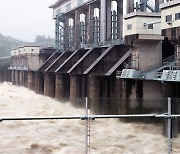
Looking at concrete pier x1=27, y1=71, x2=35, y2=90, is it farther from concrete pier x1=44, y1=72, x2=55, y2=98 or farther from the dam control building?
concrete pier x1=44, y1=72, x2=55, y2=98

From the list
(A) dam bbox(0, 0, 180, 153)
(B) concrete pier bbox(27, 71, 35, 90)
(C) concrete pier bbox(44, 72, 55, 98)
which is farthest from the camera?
(B) concrete pier bbox(27, 71, 35, 90)

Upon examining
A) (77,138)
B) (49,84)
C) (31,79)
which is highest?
(77,138)

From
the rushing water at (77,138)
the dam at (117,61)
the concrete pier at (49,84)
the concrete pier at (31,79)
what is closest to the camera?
the rushing water at (77,138)

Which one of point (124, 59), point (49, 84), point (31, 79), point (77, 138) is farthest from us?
point (31, 79)

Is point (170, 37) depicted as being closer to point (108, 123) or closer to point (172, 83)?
point (172, 83)

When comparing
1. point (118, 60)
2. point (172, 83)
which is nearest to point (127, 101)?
point (172, 83)

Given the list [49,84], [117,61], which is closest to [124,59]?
[117,61]

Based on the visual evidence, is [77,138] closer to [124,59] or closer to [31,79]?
[124,59]

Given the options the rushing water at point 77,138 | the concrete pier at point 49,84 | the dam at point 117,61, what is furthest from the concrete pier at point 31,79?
the rushing water at point 77,138

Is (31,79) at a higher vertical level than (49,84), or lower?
higher

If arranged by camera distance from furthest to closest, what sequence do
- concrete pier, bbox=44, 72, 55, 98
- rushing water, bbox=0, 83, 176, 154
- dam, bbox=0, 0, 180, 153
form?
concrete pier, bbox=44, 72, 55, 98
dam, bbox=0, 0, 180, 153
rushing water, bbox=0, 83, 176, 154

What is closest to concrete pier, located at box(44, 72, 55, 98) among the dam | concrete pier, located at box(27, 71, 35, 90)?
the dam

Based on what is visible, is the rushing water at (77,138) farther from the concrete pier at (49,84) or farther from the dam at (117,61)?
the concrete pier at (49,84)

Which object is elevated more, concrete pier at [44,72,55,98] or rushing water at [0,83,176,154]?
rushing water at [0,83,176,154]
